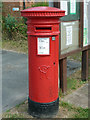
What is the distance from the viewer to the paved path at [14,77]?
4.20 m

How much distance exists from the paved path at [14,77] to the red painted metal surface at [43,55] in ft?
2.84

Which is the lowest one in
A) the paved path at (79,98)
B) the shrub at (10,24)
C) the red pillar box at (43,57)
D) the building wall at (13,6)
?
the paved path at (79,98)

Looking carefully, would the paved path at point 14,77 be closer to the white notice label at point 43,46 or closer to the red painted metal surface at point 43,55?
the red painted metal surface at point 43,55

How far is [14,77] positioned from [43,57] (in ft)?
8.37

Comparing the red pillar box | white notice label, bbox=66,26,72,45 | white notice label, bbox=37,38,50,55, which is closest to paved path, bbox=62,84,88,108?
the red pillar box

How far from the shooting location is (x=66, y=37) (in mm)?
4098

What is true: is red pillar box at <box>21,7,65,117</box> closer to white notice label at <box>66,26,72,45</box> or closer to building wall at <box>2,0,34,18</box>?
white notice label at <box>66,26,72,45</box>

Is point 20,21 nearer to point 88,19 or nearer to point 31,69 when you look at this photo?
point 88,19

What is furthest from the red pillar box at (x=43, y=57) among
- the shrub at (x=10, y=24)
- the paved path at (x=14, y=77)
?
the shrub at (x=10, y=24)

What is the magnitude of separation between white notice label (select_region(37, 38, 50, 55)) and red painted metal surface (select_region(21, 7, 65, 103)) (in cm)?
4

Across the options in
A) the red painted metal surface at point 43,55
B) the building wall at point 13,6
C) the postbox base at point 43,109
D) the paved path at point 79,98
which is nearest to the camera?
the red painted metal surface at point 43,55

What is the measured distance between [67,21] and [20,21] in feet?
26.3

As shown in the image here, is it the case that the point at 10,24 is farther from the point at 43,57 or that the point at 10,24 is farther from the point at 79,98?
the point at 43,57

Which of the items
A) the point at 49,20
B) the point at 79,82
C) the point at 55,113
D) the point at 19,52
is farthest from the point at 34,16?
the point at 19,52
